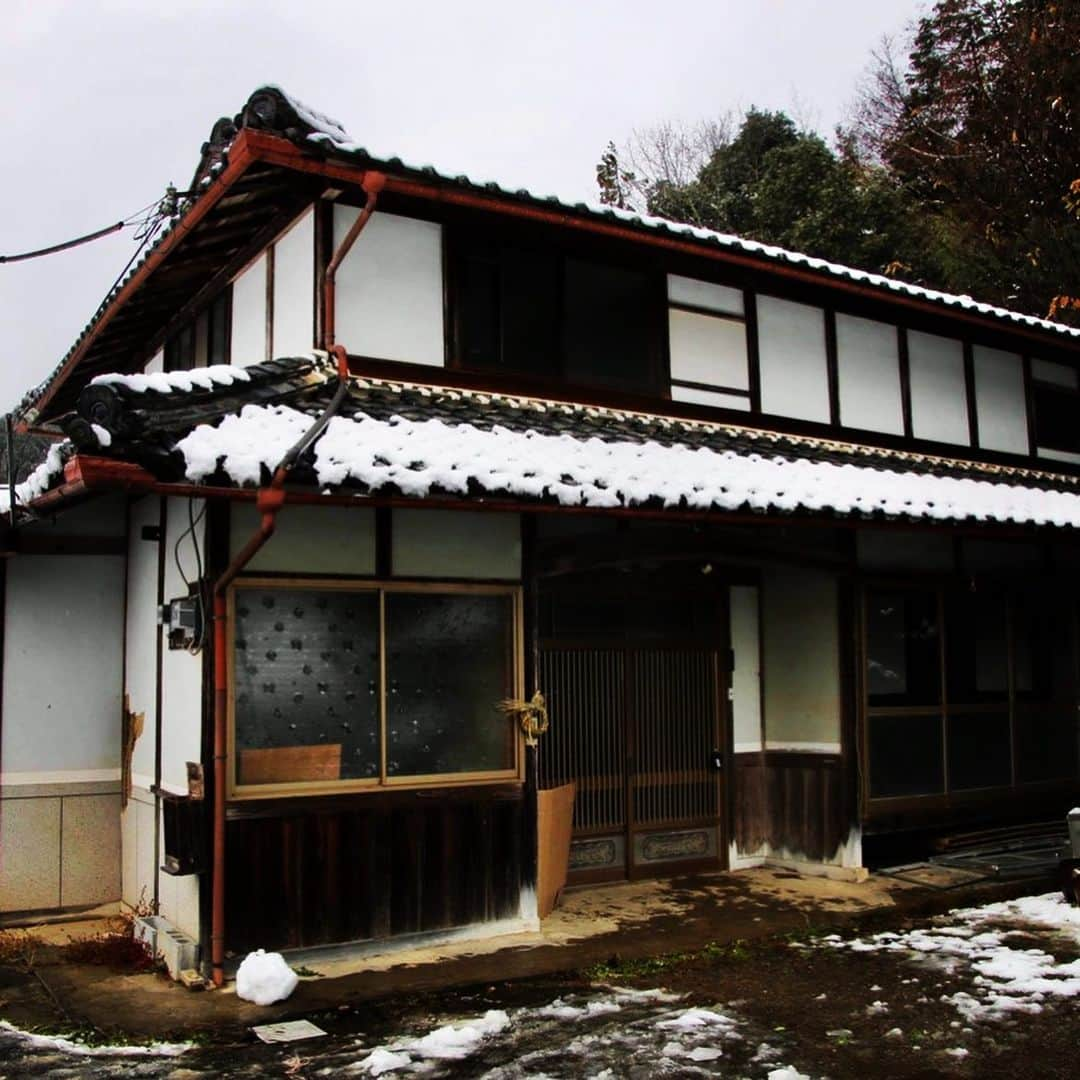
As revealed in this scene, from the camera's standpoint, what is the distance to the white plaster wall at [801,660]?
415 inches

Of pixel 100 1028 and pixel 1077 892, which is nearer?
pixel 100 1028

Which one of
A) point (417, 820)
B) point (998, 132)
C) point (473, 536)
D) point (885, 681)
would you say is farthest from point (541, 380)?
Result: point (998, 132)

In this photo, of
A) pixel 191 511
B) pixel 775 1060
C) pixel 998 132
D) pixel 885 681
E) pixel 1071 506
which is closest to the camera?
pixel 775 1060

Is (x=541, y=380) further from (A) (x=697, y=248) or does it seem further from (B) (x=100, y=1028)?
(B) (x=100, y=1028)

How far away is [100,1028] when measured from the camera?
6328 millimetres

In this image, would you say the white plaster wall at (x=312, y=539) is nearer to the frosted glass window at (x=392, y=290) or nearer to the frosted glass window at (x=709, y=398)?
the frosted glass window at (x=392, y=290)

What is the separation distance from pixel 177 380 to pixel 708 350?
5.56 m

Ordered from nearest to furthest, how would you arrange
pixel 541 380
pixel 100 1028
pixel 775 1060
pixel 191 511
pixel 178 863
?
pixel 775 1060, pixel 100 1028, pixel 178 863, pixel 191 511, pixel 541 380

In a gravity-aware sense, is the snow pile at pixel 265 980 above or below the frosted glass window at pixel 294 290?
below

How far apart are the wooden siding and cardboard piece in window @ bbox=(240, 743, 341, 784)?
15.6 ft

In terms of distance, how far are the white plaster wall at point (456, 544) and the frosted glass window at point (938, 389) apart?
19.4ft

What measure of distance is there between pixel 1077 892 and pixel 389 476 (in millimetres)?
6500

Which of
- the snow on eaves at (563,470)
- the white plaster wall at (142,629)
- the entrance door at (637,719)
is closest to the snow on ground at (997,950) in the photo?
the entrance door at (637,719)

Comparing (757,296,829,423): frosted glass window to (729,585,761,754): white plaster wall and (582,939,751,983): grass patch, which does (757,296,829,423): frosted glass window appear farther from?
(582,939,751,983): grass patch
